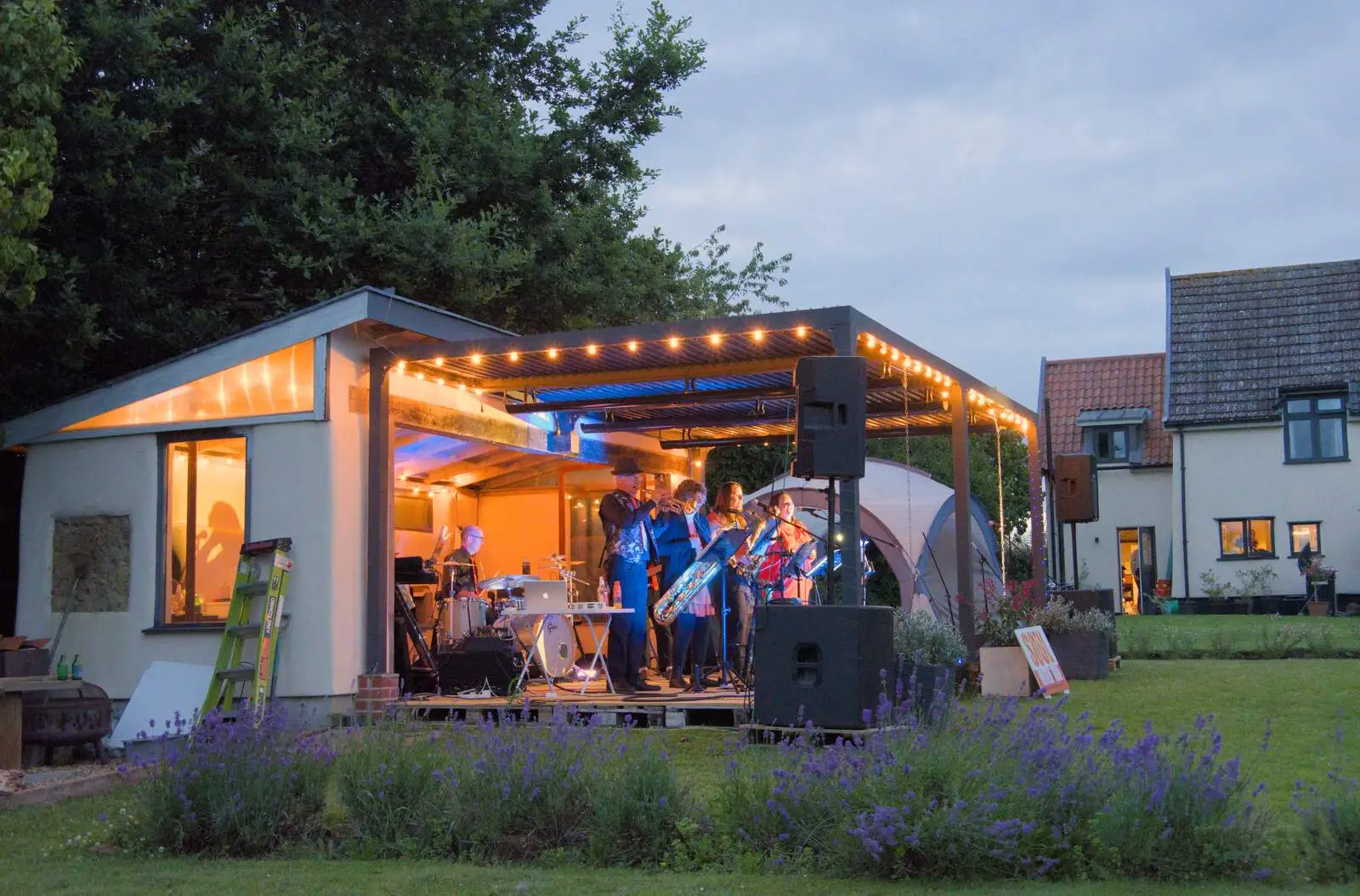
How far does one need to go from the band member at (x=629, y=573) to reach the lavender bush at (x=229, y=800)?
5.00 metres

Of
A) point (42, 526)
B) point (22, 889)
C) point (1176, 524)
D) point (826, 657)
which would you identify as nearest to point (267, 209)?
point (42, 526)

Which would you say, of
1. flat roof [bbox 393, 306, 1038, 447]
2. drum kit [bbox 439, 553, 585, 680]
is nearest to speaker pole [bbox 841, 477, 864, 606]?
flat roof [bbox 393, 306, 1038, 447]

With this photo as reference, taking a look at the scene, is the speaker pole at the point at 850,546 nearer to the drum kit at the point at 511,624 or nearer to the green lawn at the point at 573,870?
the green lawn at the point at 573,870

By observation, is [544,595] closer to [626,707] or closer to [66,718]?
[626,707]

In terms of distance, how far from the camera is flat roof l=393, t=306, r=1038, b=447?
35.6 feet

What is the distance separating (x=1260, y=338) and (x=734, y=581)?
24.7 metres

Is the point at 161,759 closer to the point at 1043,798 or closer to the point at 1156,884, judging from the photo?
the point at 1043,798

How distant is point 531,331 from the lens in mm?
18609

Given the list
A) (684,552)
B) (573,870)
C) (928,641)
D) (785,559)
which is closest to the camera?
(573,870)

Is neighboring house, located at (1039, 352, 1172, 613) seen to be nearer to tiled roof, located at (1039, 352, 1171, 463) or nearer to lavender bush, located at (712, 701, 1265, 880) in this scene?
tiled roof, located at (1039, 352, 1171, 463)

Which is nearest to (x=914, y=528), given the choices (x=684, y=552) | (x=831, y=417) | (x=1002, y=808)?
(x=684, y=552)

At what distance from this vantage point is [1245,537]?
32469 mm

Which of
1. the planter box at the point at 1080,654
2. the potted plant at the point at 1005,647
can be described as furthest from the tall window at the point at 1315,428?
the potted plant at the point at 1005,647

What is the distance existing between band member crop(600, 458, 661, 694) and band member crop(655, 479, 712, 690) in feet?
0.43
